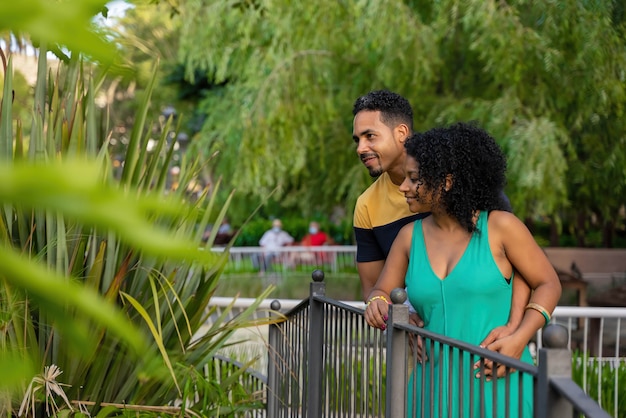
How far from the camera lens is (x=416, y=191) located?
3006 millimetres

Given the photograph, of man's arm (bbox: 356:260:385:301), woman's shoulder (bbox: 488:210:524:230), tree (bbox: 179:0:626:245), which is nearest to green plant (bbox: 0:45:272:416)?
man's arm (bbox: 356:260:385:301)

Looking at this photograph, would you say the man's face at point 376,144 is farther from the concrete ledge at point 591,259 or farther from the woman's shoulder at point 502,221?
the concrete ledge at point 591,259

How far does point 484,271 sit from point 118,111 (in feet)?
117

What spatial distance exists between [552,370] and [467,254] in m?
1.08

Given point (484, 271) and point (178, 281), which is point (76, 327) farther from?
point (178, 281)

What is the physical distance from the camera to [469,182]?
2.99m

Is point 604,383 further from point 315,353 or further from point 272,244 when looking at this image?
point 272,244

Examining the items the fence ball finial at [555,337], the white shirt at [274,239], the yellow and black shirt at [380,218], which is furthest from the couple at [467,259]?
the white shirt at [274,239]

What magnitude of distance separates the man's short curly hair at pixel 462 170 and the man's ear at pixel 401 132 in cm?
71

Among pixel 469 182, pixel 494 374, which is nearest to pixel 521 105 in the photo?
pixel 469 182

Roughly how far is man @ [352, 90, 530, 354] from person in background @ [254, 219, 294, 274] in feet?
57.7

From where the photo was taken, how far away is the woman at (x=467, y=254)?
285 centimetres

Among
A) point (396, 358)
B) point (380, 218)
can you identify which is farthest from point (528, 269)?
point (380, 218)

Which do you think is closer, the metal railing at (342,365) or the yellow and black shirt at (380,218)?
the metal railing at (342,365)
